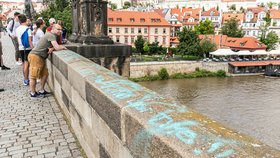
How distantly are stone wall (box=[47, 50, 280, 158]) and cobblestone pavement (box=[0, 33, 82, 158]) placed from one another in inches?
23.0

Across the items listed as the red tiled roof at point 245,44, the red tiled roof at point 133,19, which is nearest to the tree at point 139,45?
the red tiled roof at point 133,19

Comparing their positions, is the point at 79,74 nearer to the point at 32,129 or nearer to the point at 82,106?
the point at 82,106

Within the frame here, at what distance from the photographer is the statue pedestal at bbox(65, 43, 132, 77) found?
6.26m

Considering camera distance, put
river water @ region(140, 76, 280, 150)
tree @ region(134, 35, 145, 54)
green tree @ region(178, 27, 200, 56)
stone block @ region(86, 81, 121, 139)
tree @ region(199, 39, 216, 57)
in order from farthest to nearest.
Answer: tree @ region(134, 35, 145, 54) → tree @ region(199, 39, 216, 57) → green tree @ region(178, 27, 200, 56) → river water @ region(140, 76, 280, 150) → stone block @ region(86, 81, 121, 139)

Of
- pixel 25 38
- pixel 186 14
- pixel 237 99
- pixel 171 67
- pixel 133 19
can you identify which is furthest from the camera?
pixel 186 14

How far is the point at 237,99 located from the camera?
29.9m

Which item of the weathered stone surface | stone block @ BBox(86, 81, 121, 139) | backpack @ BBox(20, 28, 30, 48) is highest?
backpack @ BBox(20, 28, 30, 48)

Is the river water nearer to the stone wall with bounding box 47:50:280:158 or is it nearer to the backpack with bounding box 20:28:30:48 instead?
the backpack with bounding box 20:28:30:48

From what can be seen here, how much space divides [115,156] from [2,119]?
3.08m

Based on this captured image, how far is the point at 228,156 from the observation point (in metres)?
1.03

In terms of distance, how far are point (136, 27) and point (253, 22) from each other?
37225mm

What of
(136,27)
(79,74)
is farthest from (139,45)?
(79,74)

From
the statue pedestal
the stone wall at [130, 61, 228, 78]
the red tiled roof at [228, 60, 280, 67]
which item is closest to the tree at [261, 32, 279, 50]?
the red tiled roof at [228, 60, 280, 67]

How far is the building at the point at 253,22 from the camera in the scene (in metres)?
70.7
